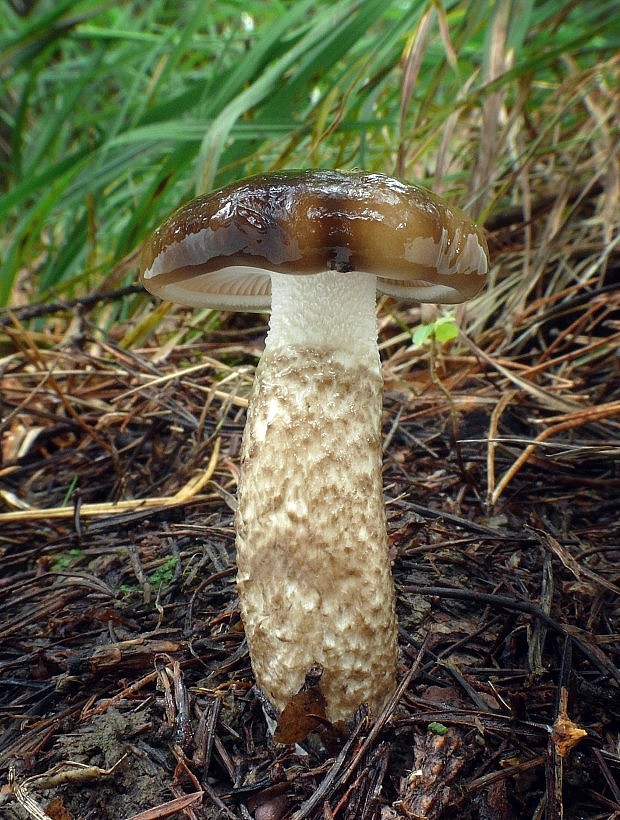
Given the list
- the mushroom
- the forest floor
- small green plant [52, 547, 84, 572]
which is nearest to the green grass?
the forest floor

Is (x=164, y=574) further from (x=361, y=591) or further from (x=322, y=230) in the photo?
(x=322, y=230)

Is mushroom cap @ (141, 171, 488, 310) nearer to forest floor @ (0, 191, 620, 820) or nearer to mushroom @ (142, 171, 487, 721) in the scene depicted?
mushroom @ (142, 171, 487, 721)

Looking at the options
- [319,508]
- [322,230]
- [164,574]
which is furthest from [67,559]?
[322,230]

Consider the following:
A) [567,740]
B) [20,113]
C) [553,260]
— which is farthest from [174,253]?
[20,113]

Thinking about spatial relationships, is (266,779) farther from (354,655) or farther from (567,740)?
(567,740)

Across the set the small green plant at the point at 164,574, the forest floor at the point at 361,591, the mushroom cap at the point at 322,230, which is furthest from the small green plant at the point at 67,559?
the mushroom cap at the point at 322,230

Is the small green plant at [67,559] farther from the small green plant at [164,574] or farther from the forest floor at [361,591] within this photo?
the small green plant at [164,574]
